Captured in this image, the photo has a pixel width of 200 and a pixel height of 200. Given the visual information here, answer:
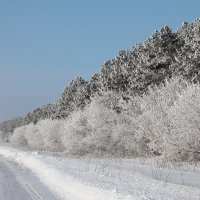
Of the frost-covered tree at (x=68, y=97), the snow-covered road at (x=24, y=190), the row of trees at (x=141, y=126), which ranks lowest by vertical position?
the snow-covered road at (x=24, y=190)

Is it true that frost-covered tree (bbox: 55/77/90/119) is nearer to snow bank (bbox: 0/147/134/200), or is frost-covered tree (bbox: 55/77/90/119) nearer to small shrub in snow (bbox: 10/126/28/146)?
small shrub in snow (bbox: 10/126/28/146)

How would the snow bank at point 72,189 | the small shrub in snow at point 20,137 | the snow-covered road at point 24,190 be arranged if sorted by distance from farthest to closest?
the small shrub in snow at point 20,137
the snow-covered road at point 24,190
the snow bank at point 72,189

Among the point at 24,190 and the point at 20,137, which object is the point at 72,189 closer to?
the point at 24,190

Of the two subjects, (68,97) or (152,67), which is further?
(68,97)

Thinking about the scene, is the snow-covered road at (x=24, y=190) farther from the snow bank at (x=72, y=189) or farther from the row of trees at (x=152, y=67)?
the row of trees at (x=152, y=67)

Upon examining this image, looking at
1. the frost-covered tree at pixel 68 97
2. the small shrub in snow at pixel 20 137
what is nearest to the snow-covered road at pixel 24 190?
the frost-covered tree at pixel 68 97

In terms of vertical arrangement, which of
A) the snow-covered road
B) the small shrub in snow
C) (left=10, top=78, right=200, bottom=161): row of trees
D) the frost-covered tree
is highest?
the frost-covered tree

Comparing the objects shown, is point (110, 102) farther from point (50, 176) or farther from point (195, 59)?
point (50, 176)

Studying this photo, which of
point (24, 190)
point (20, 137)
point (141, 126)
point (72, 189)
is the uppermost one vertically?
point (20, 137)

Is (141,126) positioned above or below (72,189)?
above

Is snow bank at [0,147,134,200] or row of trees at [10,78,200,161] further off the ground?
row of trees at [10,78,200,161]

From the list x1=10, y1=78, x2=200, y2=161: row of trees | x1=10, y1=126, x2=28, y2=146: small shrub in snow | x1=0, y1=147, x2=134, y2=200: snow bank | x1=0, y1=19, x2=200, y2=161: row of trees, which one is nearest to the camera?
x1=0, y1=147, x2=134, y2=200: snow bank

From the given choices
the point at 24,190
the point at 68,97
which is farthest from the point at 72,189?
the point at 68,97

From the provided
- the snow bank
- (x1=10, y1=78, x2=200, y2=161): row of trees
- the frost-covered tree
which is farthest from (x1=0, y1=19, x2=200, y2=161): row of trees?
the frost-covered tree
